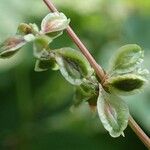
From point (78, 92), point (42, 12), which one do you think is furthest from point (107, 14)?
point (78, 92)

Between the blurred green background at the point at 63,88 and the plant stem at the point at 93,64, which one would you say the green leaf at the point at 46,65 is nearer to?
the plant stem at the point at 93,64

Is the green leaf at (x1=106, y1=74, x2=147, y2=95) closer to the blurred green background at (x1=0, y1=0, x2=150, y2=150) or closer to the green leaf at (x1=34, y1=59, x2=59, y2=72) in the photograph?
the green leaf at (x1=34, y1=59, x2=59, y2=72)

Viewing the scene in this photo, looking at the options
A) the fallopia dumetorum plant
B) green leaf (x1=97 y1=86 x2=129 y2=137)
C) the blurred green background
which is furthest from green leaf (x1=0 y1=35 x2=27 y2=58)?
the blurred green background

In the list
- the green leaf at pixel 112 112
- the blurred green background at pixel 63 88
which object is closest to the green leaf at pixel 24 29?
the green leaf at pixel 112 112

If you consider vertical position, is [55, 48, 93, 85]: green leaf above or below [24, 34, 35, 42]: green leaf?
below

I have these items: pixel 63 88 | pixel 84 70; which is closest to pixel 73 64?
pixel 84 70

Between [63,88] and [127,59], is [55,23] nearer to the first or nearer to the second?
[127,59]

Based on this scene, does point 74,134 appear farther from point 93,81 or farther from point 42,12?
point 93,81
